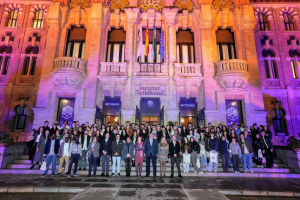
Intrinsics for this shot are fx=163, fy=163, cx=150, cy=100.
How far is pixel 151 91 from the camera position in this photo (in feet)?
50.7

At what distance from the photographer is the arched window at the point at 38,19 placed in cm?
1800

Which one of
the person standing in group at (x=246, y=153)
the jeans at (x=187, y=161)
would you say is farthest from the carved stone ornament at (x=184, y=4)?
the jeans at (x=187, y=161)

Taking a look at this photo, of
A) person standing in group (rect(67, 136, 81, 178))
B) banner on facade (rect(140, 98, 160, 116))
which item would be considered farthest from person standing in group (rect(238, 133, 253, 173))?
person standing in group (rect(67, 136, 81, 178))

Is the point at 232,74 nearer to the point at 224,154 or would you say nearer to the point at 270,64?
the point at 270,64

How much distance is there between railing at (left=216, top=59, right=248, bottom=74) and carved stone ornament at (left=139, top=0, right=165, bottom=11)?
8932 millimetres

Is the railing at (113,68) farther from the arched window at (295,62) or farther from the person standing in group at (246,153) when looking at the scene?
the arched window at (295,62)

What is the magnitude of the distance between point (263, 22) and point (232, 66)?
8.52 metres

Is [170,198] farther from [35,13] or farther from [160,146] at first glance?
[35,13]

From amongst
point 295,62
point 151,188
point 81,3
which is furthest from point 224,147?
point 81,3

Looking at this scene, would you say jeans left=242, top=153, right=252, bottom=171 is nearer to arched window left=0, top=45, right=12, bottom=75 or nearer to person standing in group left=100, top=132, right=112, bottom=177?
person standing in group left=100, top=132, right=112, bottom=177

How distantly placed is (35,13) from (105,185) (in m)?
20.8

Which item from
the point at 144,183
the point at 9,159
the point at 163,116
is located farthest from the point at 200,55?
the point at 9,159

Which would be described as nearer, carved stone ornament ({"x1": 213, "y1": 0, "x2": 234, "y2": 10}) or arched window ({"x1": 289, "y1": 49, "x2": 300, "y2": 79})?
arched window ({"x1": 289, "y1": 49, "x2": 300, "y2": 79})

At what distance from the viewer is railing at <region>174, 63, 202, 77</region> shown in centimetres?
1518
